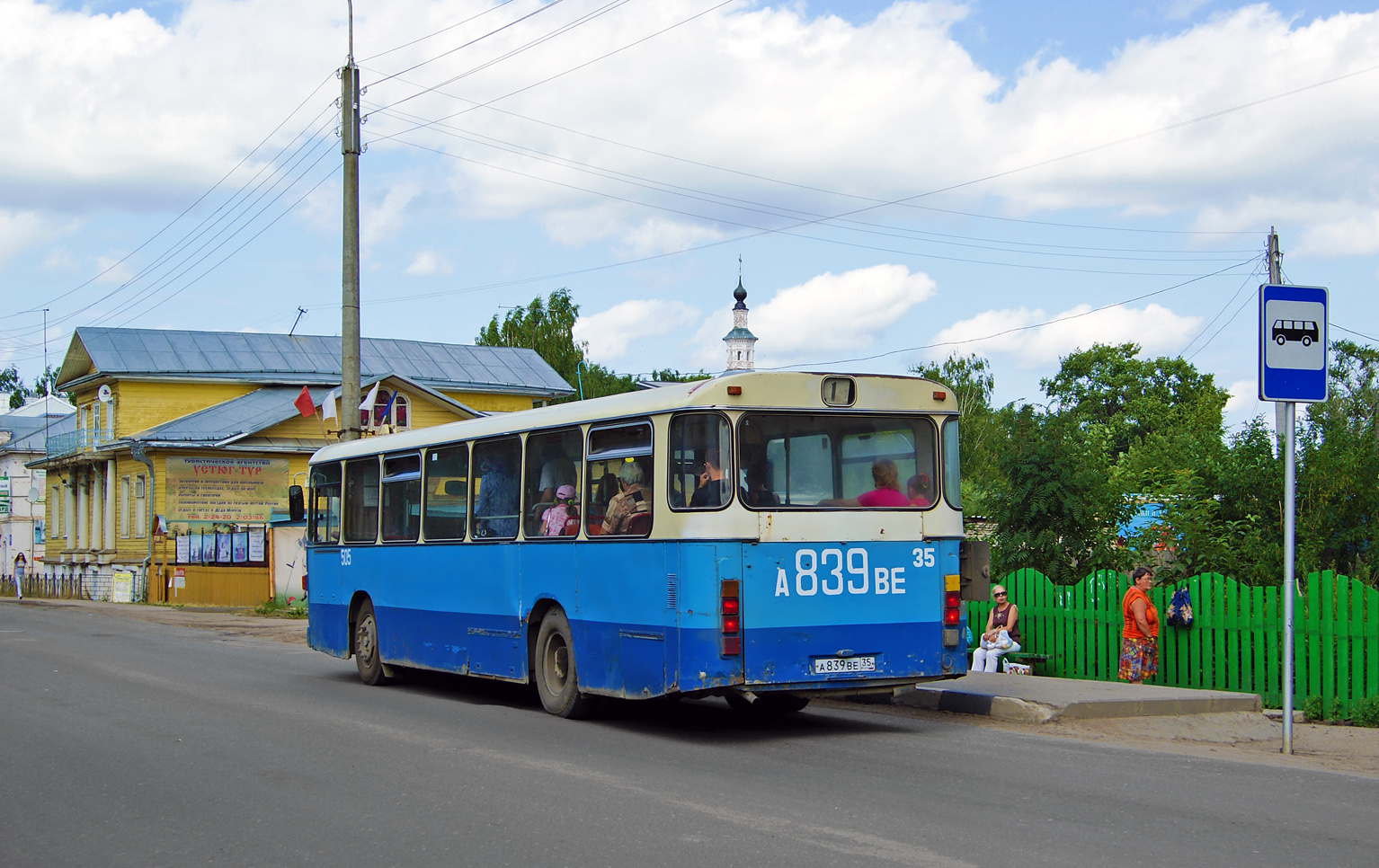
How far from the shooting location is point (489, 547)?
12961 millimetres

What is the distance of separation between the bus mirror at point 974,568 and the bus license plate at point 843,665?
120 cm

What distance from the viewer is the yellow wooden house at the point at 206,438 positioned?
42.8m

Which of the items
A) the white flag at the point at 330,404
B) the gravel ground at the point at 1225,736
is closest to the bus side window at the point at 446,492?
the gravel ground at the point at 1225,736

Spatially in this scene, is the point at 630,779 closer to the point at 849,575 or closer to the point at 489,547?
the point at 849,575

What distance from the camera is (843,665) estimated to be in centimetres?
1050

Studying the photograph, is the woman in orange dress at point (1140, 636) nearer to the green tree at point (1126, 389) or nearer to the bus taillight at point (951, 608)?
the bus taillight at point (951, 608)

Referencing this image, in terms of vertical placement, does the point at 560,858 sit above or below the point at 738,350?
below

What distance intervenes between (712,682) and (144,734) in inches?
178

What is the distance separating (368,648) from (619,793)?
8402mm

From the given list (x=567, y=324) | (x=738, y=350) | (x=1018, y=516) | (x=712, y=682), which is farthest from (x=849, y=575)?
(x=738, y=350)

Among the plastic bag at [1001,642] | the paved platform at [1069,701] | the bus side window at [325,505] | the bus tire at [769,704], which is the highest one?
the bus side window at [325,505]

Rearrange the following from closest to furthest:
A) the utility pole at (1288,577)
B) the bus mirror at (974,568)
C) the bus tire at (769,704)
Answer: the utility pole at (1288,577) < the bus mirror at (974,568) < the bus tire at (769,704)

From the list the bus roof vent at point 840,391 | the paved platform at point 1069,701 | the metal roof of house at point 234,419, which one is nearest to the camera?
the bus roof vent at point 840,391

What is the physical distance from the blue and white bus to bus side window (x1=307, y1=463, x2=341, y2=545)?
4.48m
